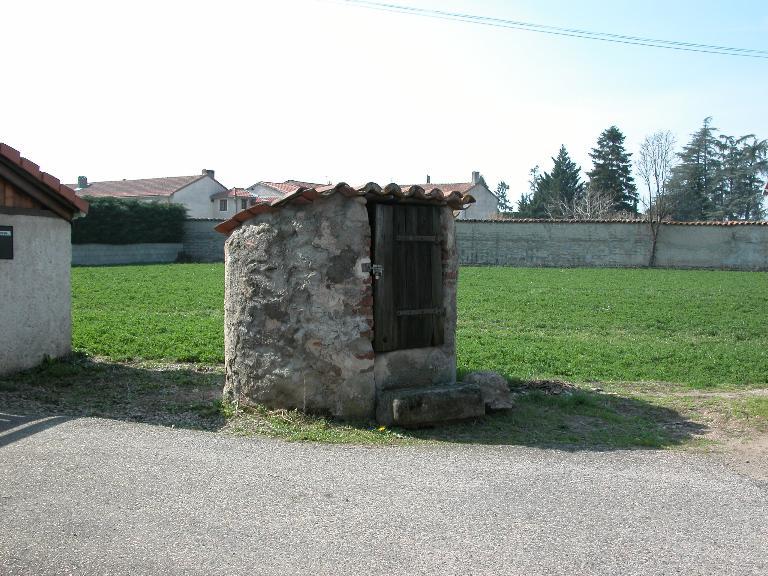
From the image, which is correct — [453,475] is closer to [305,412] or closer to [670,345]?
[305,412]

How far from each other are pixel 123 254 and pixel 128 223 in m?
1.85

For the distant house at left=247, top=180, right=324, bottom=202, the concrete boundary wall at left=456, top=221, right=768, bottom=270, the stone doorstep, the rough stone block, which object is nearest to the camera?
the stone doorstep

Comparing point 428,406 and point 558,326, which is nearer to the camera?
point 428,406

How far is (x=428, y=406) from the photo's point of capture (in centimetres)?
786

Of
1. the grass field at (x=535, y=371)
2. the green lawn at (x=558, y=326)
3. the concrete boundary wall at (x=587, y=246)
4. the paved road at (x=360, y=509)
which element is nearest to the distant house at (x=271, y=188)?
the concrete boundary wall at (x=587, y=246)

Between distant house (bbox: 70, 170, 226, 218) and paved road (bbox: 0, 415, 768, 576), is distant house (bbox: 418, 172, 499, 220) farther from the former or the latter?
paved road (bbox: 0, 415, 768, 576)

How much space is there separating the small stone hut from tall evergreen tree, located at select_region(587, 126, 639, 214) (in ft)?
214

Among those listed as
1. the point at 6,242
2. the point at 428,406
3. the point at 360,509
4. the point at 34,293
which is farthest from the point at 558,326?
the point at 360,509

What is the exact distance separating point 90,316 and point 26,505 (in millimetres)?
12640

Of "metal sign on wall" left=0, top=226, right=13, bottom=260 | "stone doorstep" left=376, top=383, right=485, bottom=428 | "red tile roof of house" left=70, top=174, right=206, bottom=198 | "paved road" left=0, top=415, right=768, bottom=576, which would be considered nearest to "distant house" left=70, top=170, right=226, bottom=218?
"red tile roof of house" left=70, top=174, right=206, bottom=198

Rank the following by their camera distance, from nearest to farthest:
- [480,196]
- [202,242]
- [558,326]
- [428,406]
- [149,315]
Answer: [428,406], [558,326], [149,315], [202,242], [480,196]

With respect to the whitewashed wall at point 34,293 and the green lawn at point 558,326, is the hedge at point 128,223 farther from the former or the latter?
the whitewashed wall at point 34,293

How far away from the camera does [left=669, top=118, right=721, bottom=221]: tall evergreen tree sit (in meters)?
72.9

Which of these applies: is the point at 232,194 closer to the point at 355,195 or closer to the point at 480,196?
the point at 480,196
